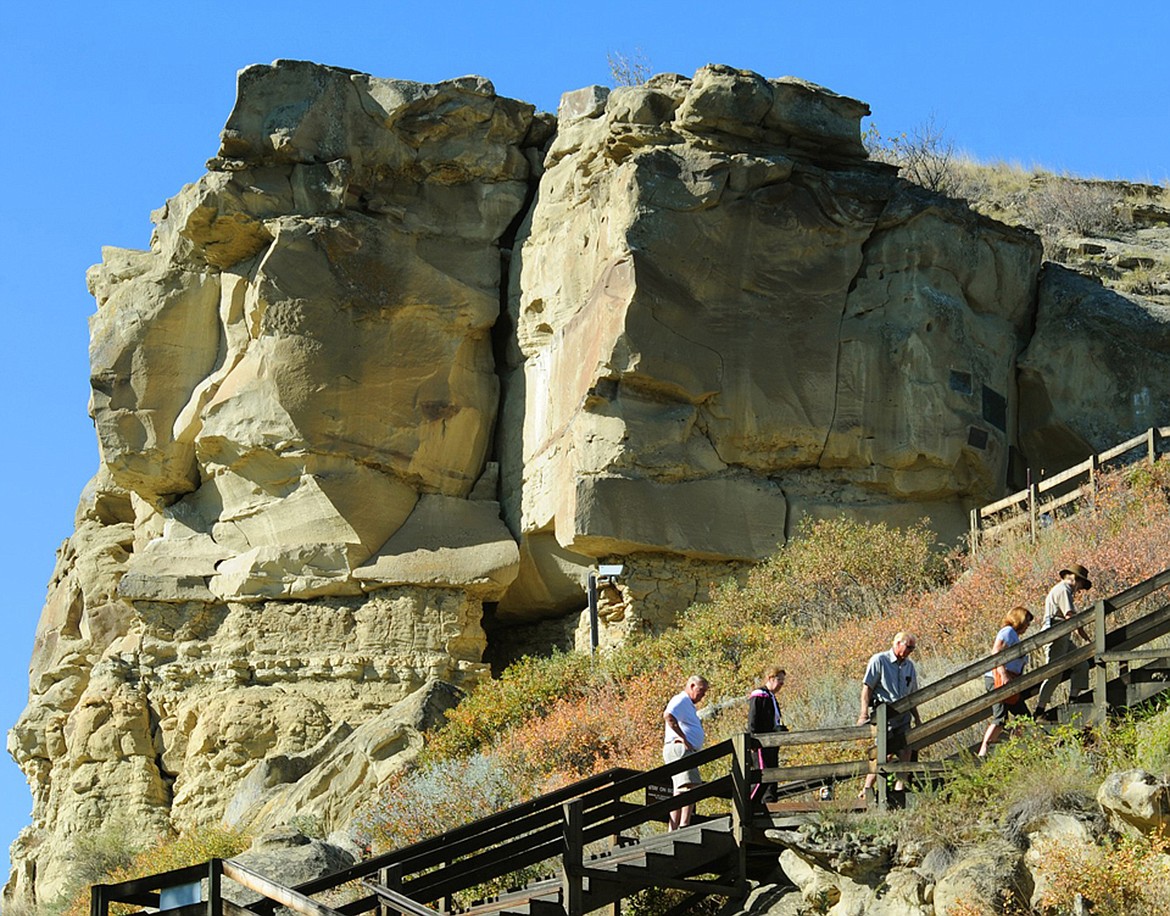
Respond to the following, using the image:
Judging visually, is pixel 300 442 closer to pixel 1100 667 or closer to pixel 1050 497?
pixel 1050 497

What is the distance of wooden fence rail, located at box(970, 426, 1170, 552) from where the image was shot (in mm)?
26312

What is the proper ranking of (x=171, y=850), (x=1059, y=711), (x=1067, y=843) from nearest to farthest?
(x=1067, y=843)
(x=1059, y=711)
(x=171, y=850)

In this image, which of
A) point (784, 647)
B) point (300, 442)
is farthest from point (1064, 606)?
point (300, 442)

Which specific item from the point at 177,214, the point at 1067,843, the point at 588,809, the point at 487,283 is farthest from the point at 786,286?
the point at 1067,843

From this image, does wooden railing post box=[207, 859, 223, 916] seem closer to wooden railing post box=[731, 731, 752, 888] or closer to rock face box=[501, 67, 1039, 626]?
wooden railing post box=[731, 731, 752, 888]

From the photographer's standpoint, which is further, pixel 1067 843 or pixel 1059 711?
pixel 1059 711

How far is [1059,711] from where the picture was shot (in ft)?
50.5

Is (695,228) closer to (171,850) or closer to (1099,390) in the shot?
(1099,390)

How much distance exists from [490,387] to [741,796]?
16.2 m

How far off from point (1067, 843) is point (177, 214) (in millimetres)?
23097

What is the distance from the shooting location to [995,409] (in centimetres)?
3042

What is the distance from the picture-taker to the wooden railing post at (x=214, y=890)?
1380 centimetres

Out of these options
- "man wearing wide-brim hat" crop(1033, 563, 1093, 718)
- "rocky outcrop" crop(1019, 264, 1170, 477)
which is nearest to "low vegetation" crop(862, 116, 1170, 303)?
"rocky outcrop" crop(1019, 264, 1170, 477)

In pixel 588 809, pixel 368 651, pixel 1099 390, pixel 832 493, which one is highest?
pixel 1099 390
